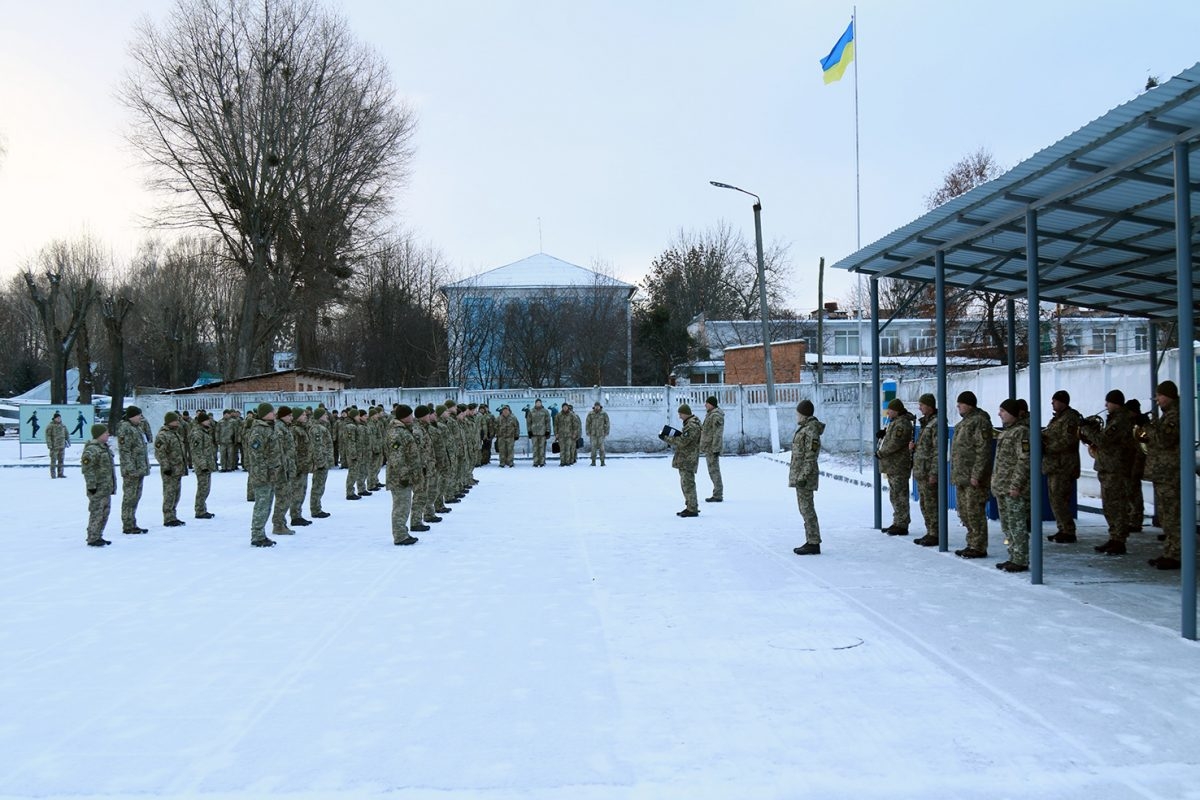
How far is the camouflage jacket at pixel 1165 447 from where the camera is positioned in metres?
9.54

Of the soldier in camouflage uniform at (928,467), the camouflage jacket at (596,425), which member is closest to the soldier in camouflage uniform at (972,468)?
the soldier in camouflage uniform at (928,467)

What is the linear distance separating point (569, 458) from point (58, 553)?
18.7 m

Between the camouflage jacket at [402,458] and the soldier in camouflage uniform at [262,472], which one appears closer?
→ the camouflage jacket at [402,458]

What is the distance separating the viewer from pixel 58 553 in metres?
12.2

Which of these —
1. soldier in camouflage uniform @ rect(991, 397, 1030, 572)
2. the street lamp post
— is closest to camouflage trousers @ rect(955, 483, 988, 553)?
soldier in camouflage uniform @ rect(991, 397, 1030, 572)

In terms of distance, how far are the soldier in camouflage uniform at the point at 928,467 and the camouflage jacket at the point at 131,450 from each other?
10.7 metres

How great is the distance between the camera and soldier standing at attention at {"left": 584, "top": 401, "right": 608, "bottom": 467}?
1169 inches

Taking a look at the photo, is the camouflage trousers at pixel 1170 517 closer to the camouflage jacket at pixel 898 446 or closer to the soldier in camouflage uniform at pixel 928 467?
the soldier in camouflage uniform at pixel 928 467

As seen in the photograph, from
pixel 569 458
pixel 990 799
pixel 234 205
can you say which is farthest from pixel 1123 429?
pixel 234 205

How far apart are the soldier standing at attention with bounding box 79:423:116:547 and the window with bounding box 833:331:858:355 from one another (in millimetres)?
54531

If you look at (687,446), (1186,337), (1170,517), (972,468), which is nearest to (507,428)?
(687,446)

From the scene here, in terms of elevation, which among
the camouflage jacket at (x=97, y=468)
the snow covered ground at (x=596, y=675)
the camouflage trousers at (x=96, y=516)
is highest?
the camouflage jacket at (x=97, y=468)

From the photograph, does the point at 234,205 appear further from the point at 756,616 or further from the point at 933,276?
the point at 756,616

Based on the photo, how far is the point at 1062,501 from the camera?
11672 mm
